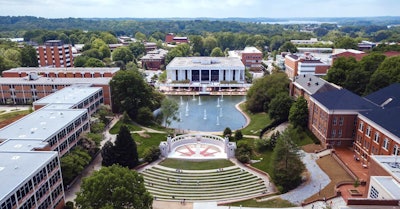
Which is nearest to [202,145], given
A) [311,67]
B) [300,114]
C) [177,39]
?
[300,114]

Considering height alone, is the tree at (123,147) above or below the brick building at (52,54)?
below

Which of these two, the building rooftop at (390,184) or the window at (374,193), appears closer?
the building rooftop at (390,184)

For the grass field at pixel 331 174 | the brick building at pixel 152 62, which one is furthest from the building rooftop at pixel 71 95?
the brick building at pixel 152 62

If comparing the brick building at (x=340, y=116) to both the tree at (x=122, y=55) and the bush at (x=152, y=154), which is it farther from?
the tree at (x=122, y=55)

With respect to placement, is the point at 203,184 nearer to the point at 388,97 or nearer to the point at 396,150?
the point at 396,150

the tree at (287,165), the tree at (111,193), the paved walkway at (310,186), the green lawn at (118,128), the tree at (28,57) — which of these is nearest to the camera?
the tree at (111,193)
